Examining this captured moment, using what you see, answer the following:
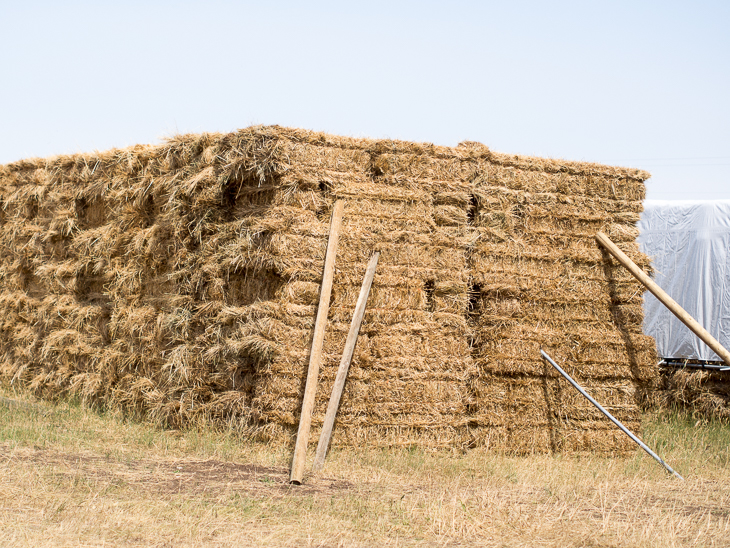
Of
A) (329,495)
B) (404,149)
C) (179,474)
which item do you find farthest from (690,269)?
Answer: (179,474)

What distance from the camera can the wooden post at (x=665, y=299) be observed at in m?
Result: 8.22

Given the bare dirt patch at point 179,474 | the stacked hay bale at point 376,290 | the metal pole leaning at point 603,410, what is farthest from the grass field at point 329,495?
the stacked hay bale at point 376,290

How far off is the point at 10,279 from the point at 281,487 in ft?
24.1

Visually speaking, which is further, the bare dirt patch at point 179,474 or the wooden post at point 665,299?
the wooden post at point 665,299

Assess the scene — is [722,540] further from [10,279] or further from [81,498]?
[10,279]

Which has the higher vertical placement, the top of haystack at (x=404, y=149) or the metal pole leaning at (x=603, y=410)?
the top of haystack at (x=404, y=149)

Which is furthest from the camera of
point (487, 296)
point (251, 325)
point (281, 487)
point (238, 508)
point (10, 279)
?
point (10, 279)

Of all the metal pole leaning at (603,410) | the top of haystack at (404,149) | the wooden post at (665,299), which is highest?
the top of haystack at (404,149)

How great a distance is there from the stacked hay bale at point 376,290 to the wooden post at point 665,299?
22 centimetres

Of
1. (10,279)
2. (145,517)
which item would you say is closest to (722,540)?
(145,517)

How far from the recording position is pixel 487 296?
28.2 ft

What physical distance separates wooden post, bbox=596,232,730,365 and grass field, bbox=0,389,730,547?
53.8 inches

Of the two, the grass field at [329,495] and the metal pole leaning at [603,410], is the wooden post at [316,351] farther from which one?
the metal pole leaning at [603,410]

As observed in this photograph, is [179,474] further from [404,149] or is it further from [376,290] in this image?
[404,149]
